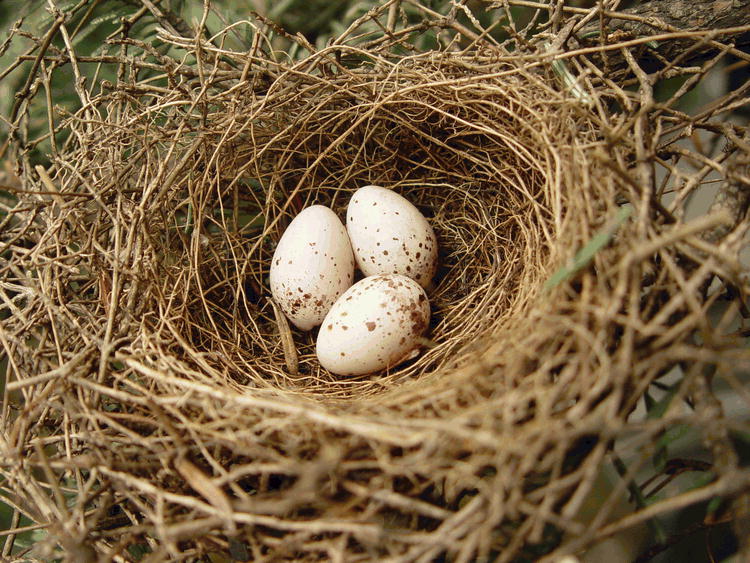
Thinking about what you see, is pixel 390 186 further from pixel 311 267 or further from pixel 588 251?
pixel 588 251

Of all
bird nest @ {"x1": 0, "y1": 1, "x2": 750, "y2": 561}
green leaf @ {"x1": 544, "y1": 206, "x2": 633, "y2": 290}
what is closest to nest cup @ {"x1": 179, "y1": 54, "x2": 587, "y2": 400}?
bird nest @ {"x1": 0, "y1": 1, "x2": 750, "y2": 561}

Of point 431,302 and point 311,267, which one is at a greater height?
point 311,267

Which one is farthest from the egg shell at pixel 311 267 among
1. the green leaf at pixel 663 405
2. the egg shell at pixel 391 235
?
the green leaf at pixel 663 405

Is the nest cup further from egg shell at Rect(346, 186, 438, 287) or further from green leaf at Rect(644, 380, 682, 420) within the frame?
green leaf at Rect(644, 380, 682, 420)

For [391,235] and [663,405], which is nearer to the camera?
[663,405]

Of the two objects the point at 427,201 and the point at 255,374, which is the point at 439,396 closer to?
the point at 255,374

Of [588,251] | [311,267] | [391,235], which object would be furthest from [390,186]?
[588,251]

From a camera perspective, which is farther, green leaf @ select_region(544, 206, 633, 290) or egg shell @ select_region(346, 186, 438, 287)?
egg shell @ select_region(346, 186, 438, 287)
